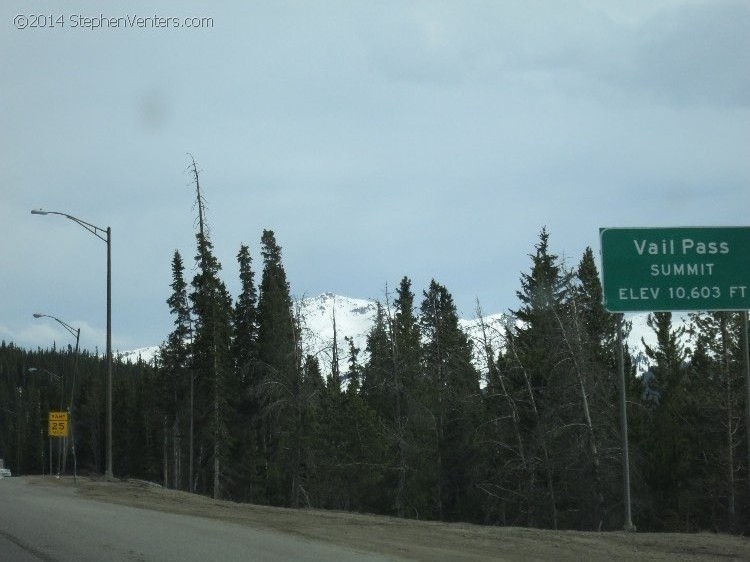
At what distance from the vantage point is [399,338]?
Answer: 65.4m

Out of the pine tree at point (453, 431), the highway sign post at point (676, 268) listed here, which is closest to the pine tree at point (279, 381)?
the pine tree at point (453, 431)

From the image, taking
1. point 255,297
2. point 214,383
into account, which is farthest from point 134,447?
point 214,383

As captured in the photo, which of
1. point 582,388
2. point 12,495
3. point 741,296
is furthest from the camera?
point 582,388

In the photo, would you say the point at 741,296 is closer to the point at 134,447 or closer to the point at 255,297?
the point at 255,297

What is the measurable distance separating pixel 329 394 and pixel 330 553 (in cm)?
5149

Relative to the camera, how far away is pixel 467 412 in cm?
5503

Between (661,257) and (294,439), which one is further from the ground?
(661,257)

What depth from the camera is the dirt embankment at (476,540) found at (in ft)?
45.7

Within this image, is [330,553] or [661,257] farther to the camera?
[661,257]

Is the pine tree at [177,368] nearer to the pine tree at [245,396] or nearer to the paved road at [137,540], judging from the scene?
the pine tree at [245,396]

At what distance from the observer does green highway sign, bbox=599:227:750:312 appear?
1791 centimetres

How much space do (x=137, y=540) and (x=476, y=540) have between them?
5.68 meters

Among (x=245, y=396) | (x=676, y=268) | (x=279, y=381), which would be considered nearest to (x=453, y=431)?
(x=279, y=381)

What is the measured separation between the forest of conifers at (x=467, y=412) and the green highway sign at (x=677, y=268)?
843 inches
